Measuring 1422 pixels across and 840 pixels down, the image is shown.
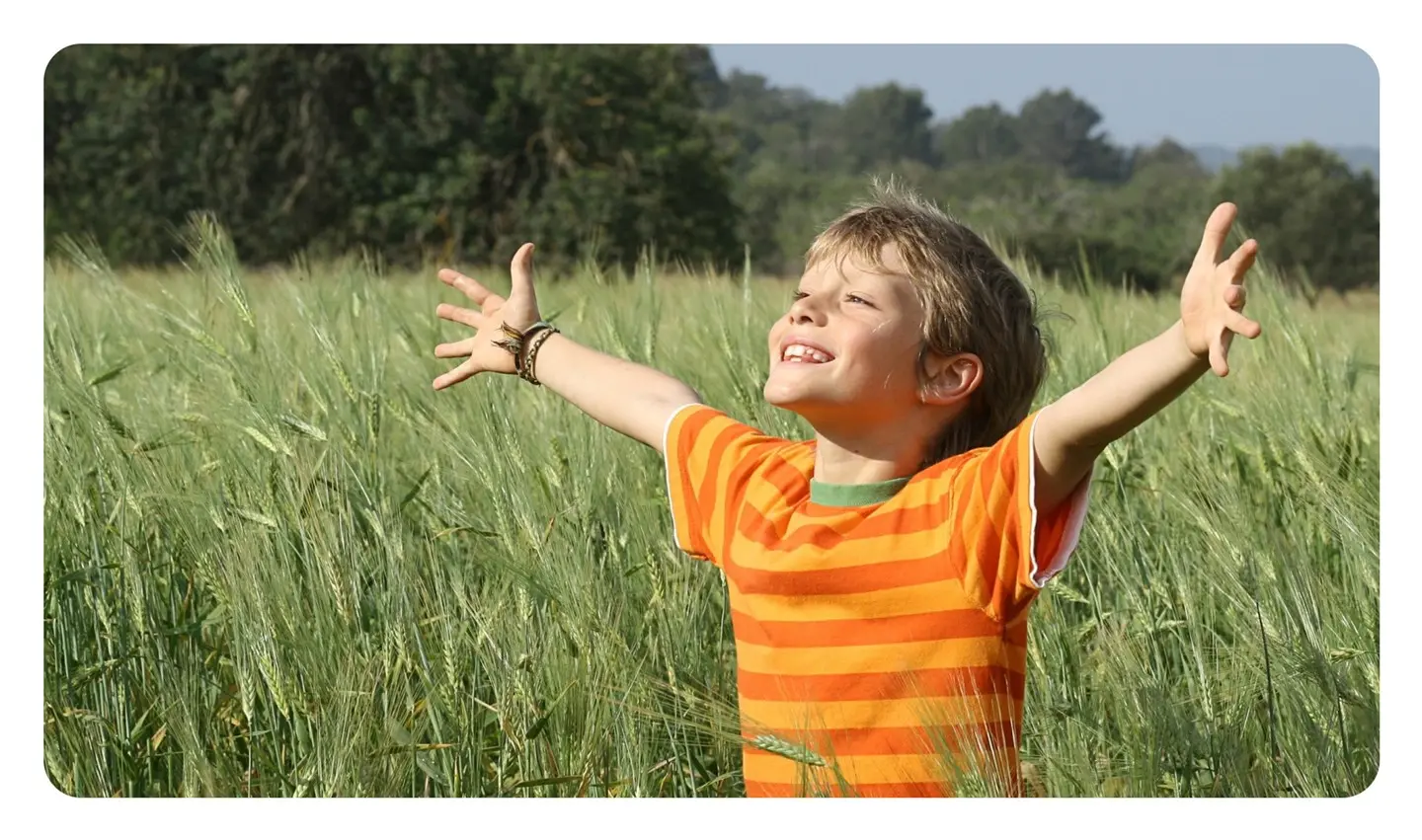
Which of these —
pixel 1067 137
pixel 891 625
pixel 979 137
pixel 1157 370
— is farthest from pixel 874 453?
pixel 979 137

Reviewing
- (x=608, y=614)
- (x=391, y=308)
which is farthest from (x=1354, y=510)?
(x=391, y=308)

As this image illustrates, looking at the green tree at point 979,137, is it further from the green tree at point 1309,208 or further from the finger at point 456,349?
the finger at point 456,349

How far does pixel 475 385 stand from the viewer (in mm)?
2055

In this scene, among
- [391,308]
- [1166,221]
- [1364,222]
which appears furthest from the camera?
[1166,221]

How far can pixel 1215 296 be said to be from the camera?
1.14 metres

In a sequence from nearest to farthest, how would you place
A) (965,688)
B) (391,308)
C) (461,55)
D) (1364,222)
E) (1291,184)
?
1. (965,688)
2. (391,308)
3. (461,55)
4. (1364,222)
5. (1291,184)

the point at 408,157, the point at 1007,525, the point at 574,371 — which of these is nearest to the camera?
the point at 1007,525

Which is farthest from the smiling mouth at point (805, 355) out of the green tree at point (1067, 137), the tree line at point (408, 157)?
the green tree at point (1067, 137)

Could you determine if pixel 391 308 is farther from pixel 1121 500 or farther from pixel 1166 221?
pixel 1166 221

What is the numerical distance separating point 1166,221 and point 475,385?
1875 centimetres

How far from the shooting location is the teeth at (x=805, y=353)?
1.49 m

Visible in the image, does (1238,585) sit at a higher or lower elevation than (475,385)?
lower

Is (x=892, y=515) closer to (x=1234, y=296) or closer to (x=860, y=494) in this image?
(x=860, y=494)

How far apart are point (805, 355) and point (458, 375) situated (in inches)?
19.0
